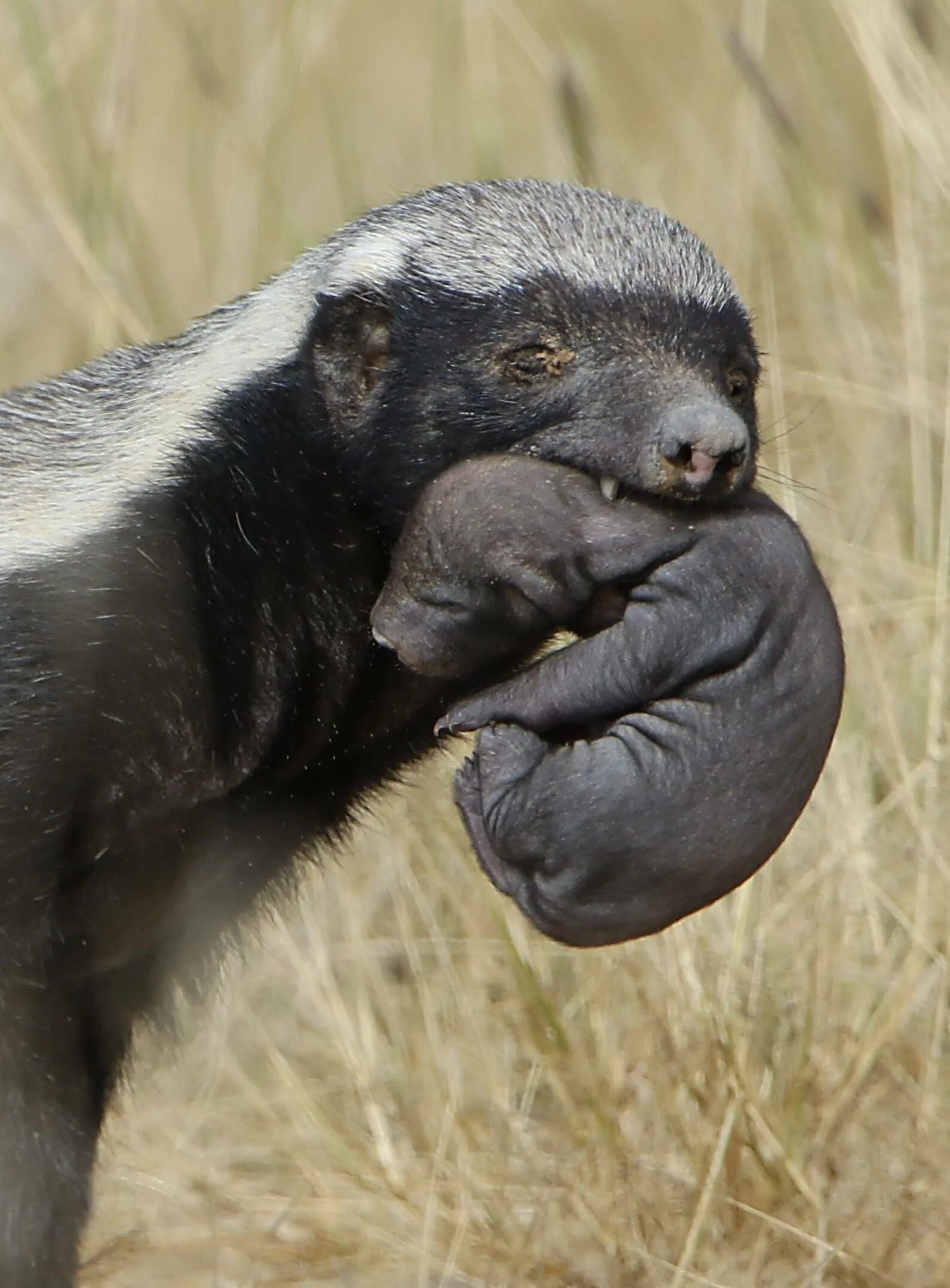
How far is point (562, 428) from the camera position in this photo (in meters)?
3.34

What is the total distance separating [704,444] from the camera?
308 centimetres

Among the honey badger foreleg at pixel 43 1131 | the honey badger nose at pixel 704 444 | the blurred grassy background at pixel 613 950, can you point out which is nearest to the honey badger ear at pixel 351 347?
the honey badger nose at pixel 704 444

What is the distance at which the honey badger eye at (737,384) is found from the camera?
347cm

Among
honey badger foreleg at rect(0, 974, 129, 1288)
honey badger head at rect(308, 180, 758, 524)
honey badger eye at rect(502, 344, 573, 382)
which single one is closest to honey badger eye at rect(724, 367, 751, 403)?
honey badger head at rect(308, 180, 758, 524)

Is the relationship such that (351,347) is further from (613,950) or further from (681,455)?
(613,950)

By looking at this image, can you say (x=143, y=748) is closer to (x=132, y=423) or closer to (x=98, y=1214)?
(x=132, y=423)

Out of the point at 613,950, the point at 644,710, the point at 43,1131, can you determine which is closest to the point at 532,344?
the point at 644,710

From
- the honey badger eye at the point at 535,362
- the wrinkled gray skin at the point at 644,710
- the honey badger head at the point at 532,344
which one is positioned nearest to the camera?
the wrinkled gray skin at the point at 644,710

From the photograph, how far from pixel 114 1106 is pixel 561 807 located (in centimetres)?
178

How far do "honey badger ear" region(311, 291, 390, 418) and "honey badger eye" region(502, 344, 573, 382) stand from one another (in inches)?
11.0

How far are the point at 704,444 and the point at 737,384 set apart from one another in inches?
18.4

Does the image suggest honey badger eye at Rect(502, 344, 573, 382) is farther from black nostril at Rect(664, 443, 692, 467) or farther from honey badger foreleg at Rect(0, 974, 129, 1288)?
honey badger foreleg at Rect(0, 974, 129, 1288)

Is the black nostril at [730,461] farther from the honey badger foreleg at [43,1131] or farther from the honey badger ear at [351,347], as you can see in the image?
the honey badger foreleg at [43,1131]

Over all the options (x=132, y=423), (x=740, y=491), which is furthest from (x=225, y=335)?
(x=740, y=491)
